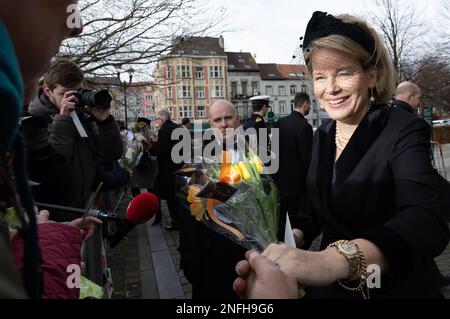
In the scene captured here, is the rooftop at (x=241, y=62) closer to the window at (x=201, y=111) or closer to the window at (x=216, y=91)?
the window at (x=216, y=91)

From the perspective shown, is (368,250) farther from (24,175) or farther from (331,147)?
(24,175)

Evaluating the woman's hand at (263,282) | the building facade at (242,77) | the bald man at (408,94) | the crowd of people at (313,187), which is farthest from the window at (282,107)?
the woman's hand at (263,282)

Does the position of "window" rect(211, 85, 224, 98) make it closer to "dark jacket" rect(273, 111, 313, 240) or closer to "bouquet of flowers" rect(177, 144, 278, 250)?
"dark jacket" rect(273, 111, 313, 240)

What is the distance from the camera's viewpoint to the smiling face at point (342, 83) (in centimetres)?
153

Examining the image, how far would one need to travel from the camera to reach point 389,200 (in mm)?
1383

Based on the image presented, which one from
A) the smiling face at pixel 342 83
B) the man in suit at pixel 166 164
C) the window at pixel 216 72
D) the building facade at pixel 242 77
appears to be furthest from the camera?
the building facade at pixel 242 77

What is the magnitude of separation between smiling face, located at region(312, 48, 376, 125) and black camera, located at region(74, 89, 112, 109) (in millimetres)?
1807

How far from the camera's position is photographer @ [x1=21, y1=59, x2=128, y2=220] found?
234 cm

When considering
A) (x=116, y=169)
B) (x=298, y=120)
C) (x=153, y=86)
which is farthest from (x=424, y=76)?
(x=116, y=169)

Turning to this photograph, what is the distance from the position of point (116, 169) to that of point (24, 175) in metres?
3.10

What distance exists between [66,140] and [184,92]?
6347 cm

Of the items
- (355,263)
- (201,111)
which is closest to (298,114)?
(355,263)

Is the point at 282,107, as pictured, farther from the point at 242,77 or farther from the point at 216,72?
the point at 216,72

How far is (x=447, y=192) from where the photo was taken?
51.4 inches
